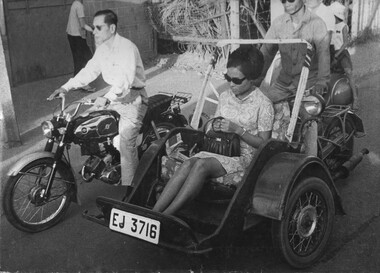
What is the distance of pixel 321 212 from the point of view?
431cm

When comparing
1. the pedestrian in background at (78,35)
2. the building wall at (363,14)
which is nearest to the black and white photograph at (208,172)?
the pedestrian in background at (78,35)

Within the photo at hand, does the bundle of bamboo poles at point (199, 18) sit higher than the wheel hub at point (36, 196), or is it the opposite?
the bundle of bamboo poles at point (199, 18)

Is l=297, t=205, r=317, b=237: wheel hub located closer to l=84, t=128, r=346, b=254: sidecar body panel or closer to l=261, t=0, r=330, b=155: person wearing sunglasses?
l=84, t=128, r=346, b=254: sidecar body panel

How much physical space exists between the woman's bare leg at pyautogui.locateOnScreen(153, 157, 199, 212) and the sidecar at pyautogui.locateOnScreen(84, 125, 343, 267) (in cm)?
12

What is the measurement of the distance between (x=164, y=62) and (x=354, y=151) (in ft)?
20.7

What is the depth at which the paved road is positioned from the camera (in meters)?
4.23

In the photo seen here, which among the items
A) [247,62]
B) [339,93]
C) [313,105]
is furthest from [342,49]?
[247,62]

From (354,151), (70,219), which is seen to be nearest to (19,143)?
(70,219)

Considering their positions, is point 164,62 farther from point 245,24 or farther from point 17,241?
point 17,241

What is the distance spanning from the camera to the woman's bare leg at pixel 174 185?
409cm

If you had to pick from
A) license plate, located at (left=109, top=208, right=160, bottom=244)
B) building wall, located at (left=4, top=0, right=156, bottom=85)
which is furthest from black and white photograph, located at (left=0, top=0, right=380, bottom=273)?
building wall, located at (left=4, top=0, right=156, bottom=85)

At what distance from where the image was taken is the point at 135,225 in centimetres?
385

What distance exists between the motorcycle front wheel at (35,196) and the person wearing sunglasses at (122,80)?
601 mm

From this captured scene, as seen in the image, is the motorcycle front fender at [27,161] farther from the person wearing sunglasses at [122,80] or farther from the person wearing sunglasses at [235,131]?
the person wearing sunglasses at [235,131]
